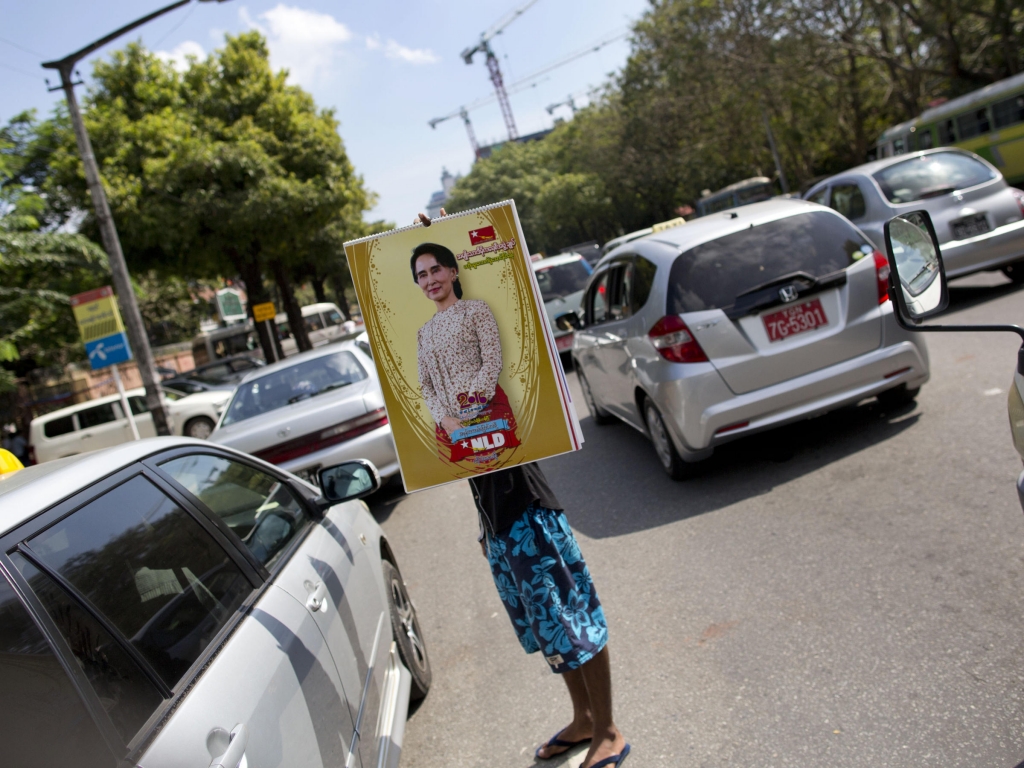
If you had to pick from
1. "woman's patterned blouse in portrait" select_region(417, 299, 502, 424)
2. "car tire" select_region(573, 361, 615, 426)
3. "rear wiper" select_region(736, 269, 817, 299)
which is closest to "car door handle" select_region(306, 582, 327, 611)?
"woman's patterned blouse in portrait" select_region(417, 299, 502, 424)

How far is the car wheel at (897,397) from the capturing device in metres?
6.15

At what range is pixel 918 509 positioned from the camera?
4457 mm

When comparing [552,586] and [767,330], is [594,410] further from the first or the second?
[552,586]

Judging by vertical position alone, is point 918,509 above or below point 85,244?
below

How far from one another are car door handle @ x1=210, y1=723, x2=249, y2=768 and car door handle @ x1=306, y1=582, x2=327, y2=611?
78 centimetres

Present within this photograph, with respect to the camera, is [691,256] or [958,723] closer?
[958,723]

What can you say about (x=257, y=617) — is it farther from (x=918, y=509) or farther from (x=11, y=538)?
(x=918, y=509)

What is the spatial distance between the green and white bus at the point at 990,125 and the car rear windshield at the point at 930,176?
10524mm

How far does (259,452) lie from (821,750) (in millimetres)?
5533

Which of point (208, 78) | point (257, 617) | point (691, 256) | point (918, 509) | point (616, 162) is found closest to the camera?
point (257, 617)

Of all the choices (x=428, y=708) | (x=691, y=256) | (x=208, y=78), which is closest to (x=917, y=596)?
(x=428, y=708)

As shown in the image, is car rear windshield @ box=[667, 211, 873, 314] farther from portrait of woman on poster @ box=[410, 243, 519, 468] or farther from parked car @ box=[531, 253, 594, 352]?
parked car @ box=[531, 253, 594, 352]

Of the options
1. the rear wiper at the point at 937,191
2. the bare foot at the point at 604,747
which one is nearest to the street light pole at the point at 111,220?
the rear wiper at the point at 937,191

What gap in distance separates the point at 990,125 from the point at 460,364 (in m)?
20.3
